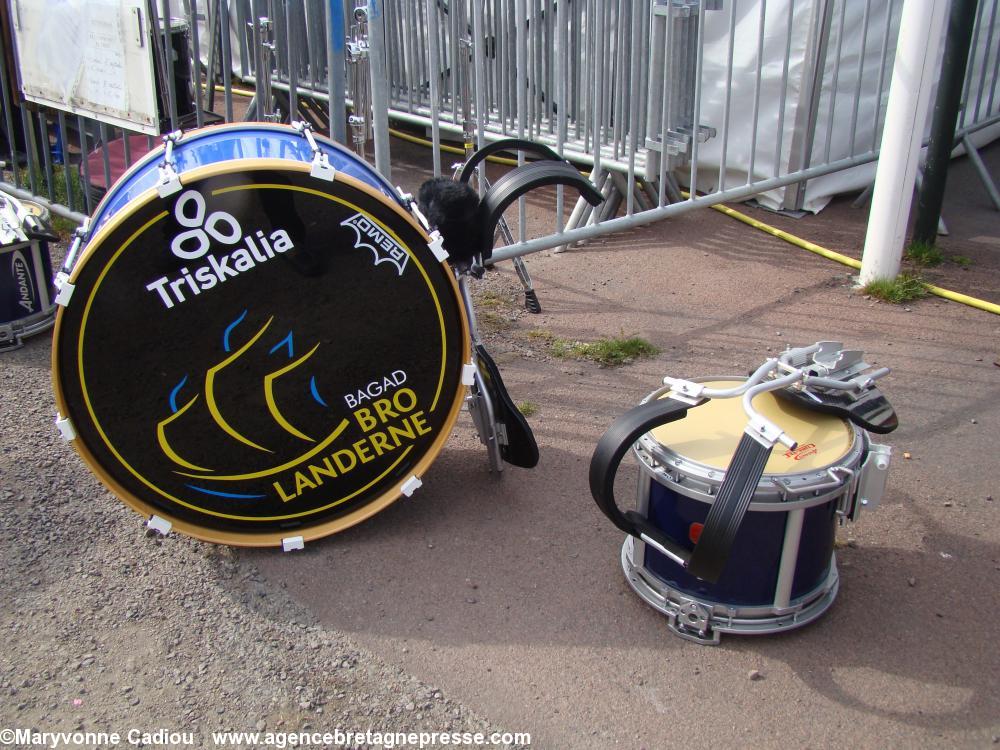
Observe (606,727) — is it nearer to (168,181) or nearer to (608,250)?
(168,181)

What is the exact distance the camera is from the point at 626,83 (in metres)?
5.69

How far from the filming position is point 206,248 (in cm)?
280

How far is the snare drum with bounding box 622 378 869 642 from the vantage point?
263 centimetres

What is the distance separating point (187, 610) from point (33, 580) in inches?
21.2

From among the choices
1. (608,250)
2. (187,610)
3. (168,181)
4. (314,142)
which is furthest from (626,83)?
(187,610)

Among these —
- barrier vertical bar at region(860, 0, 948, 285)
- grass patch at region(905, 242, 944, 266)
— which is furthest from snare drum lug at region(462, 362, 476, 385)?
grass patch at region(905, 242, 944, 266)

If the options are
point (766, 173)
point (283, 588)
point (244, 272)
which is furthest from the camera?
point (766, 173)

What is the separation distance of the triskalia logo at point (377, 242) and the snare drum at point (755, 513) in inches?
35.3

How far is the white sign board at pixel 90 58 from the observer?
15.3 feet

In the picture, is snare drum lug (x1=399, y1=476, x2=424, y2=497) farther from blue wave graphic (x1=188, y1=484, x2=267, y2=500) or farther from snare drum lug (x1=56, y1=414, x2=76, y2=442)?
snare drum lug (x1=56, y1=414, x2=76, y2=442)

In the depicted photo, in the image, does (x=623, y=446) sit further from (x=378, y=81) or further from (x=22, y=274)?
(x=22, y=274)

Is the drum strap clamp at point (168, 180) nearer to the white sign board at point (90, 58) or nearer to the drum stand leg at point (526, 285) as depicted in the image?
the white sign board at point (90, 58)

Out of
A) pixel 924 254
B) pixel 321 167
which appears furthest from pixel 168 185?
pixel 924 254

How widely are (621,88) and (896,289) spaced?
5.83 feet
